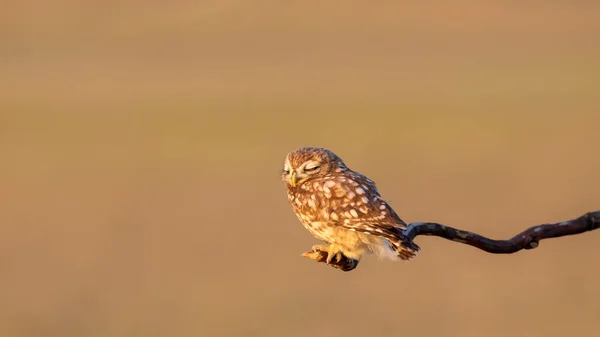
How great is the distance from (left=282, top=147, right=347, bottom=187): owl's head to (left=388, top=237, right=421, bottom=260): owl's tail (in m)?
0.71

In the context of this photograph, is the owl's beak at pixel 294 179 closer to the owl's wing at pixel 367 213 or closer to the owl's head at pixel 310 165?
the owl's head at pixel 310 165

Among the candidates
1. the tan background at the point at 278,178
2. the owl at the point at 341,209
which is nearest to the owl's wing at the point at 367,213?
the owl at the point at 341,209

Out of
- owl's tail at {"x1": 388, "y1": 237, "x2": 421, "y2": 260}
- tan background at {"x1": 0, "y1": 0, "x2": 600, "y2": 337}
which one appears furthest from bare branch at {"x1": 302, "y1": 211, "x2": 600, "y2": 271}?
tan background at {"x1": 0, "y1": 0, "x2": 600, "y2": 337}

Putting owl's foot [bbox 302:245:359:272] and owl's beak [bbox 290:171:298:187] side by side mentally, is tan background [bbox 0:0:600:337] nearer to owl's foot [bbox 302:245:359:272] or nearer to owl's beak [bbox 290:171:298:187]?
owl's beak [bbox 290:171:298:187]

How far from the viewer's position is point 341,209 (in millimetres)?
5277

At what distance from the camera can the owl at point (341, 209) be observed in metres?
5.09

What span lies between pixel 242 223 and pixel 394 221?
13778mm

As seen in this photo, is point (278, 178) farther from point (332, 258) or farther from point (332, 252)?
point (332, 258)

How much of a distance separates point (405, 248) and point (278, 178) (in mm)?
14815

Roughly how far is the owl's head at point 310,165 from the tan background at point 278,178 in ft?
26.8

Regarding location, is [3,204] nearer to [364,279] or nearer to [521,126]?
[364,279]

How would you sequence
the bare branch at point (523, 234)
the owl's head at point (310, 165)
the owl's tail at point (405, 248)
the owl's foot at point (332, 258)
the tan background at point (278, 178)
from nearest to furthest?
1. the bare branch at point (523, 234)
2. the owl's tail at point (405, 248)
3. the owl's foot at point (332, 258)
4. the owl's head at point (310, 165)
5. the tan background at point (278, 178)

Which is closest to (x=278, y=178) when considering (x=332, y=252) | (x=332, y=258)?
(x=332, y=252)

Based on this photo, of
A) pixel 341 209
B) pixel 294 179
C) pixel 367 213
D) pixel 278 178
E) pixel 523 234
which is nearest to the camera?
pixel 523 234
